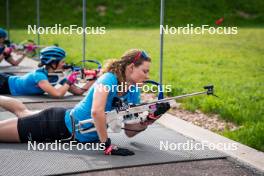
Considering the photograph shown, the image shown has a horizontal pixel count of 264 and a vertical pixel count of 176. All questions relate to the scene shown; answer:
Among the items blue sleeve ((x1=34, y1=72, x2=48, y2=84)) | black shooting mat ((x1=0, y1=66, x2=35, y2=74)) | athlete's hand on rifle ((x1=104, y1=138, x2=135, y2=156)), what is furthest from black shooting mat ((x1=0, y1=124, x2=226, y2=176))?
black shooting mat ((x1=0, y1=66, x2=35, y2=74))

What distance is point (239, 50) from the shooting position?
1534 cm

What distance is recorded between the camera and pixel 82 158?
406 centimetres

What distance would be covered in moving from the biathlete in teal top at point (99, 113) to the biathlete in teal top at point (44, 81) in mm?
2227

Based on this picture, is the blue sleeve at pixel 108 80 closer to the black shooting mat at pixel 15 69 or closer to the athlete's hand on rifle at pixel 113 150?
the athlete's hand on rifle at pixel 113 150

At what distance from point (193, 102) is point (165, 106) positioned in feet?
8.55

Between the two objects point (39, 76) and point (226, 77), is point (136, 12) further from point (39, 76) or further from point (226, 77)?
point (39, 76)

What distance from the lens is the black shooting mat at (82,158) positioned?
12.4 feet

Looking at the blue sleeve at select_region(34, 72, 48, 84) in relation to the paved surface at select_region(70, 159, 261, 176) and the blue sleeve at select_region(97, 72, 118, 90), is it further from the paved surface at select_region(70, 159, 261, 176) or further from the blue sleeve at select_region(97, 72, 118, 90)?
the paved surface at select_region(70, 159, 261, 176)

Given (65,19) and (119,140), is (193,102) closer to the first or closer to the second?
(119,140)

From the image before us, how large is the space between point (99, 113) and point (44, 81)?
2.95 m

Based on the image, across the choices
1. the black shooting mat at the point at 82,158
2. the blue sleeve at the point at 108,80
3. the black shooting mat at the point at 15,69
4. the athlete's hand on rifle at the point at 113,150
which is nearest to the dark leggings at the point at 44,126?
the black shooting mat at the point at 82,158

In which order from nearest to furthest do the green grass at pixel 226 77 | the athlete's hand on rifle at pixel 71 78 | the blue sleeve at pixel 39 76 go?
the green grass at pixel 226 77 → the blue sleeve at pixel 39 76 → the athlete's hand on rifle at pixel 71 78

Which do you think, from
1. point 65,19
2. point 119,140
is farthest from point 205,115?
point 65,19

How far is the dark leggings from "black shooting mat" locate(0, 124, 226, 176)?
13 centimetres
